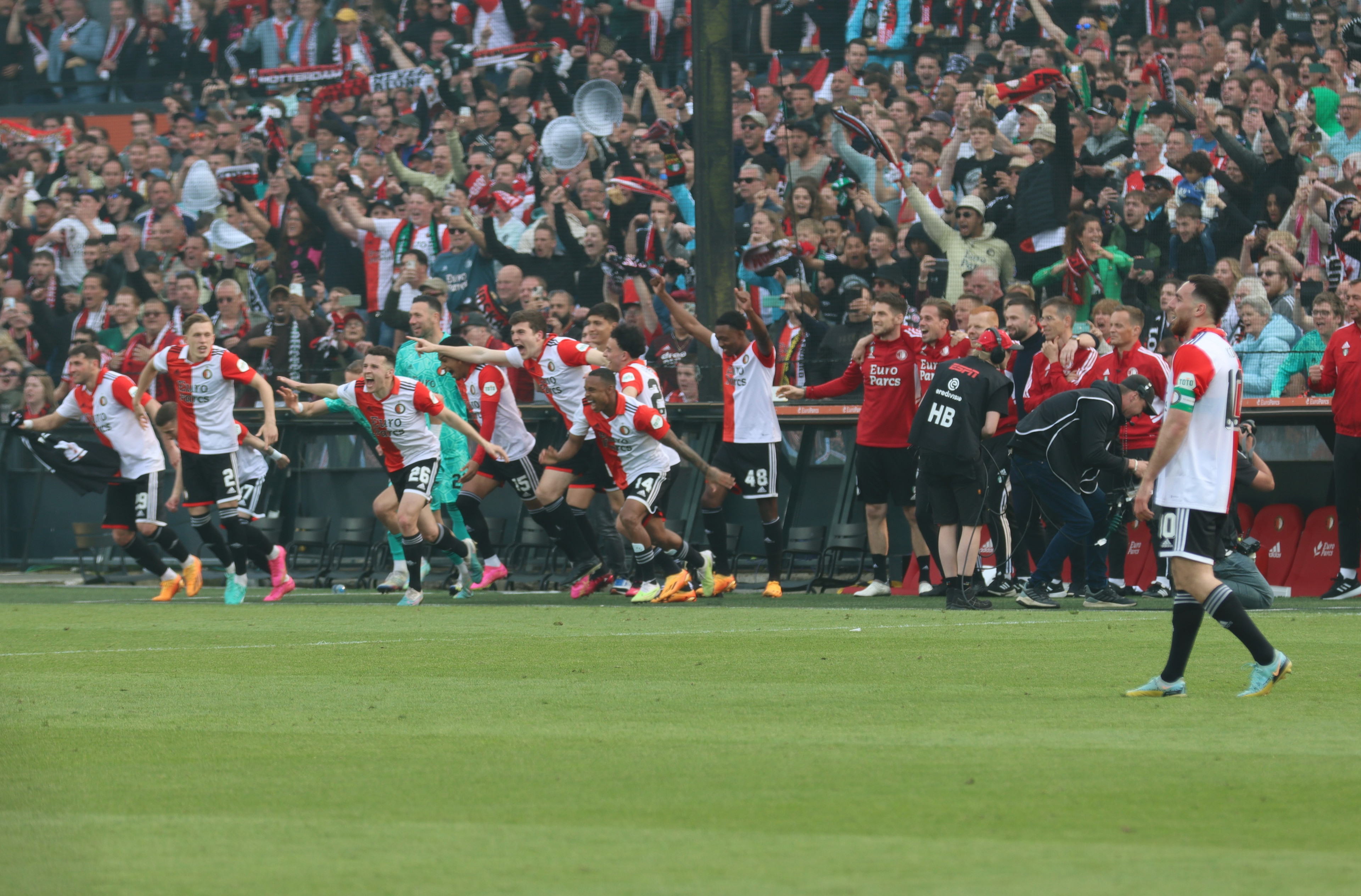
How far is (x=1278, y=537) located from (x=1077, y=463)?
8.83ft

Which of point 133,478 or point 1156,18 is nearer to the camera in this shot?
point 133,478

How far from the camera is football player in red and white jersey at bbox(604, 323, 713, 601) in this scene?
1395 centimetres

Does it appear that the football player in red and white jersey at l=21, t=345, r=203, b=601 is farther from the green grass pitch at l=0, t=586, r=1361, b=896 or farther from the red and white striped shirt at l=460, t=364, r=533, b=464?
the green grass pitch at l=0, t=586, r=1361, b=896

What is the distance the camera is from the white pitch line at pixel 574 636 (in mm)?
10273

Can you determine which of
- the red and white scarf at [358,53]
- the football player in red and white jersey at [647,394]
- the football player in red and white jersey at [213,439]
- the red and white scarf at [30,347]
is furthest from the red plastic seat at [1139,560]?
the red and white scarf at [30,347]

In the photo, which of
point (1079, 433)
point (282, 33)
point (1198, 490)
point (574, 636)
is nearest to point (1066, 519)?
point (1079, 433)

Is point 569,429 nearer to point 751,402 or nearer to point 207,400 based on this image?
point 751,402

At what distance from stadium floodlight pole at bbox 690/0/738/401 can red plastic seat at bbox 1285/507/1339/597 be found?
5.80 m

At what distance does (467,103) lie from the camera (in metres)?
20.5

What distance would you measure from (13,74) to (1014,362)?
52.6 ft

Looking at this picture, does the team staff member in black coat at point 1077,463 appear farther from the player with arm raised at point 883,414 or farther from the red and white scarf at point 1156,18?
the red and white scarf at point 1156,18

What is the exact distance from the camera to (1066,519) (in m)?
12.4

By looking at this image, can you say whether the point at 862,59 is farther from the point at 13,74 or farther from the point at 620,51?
the point at 13,74

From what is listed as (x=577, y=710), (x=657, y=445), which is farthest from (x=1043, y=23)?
(x=577, y=710)
